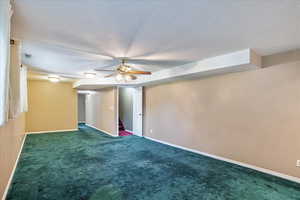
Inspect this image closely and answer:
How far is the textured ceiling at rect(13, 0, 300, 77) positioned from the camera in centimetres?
175

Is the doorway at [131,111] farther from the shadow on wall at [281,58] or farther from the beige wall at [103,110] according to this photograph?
the shadow on wall at [281,58]

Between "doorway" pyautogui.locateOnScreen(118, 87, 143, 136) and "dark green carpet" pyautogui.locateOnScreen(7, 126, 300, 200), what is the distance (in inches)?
102

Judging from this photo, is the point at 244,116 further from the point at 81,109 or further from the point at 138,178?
the point at 81,109

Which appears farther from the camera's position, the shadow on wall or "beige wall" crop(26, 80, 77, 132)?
"beige wall" crop(26, 80, 77, 132)

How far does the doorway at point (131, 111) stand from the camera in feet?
22.8

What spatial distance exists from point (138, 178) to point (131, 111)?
5.13 m

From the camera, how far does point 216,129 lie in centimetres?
423

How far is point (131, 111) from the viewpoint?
26.5ft

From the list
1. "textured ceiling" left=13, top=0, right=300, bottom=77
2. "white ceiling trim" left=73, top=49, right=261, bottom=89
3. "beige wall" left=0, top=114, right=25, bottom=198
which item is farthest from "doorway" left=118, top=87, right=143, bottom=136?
"beige wall" left=0, top=114, right=25, bottom=198

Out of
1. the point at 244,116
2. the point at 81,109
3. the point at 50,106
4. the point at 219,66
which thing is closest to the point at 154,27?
the point at 219,66

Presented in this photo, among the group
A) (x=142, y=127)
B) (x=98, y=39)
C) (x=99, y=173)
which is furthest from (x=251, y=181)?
(x=142, y=127)

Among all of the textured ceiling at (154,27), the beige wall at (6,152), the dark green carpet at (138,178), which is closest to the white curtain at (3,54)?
the textured ceiling at (154,27)

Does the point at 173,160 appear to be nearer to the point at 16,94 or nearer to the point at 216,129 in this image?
the point at 216,129

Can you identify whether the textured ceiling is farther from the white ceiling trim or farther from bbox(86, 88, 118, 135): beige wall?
bbox(86, 88, 118, 135): beige wall
